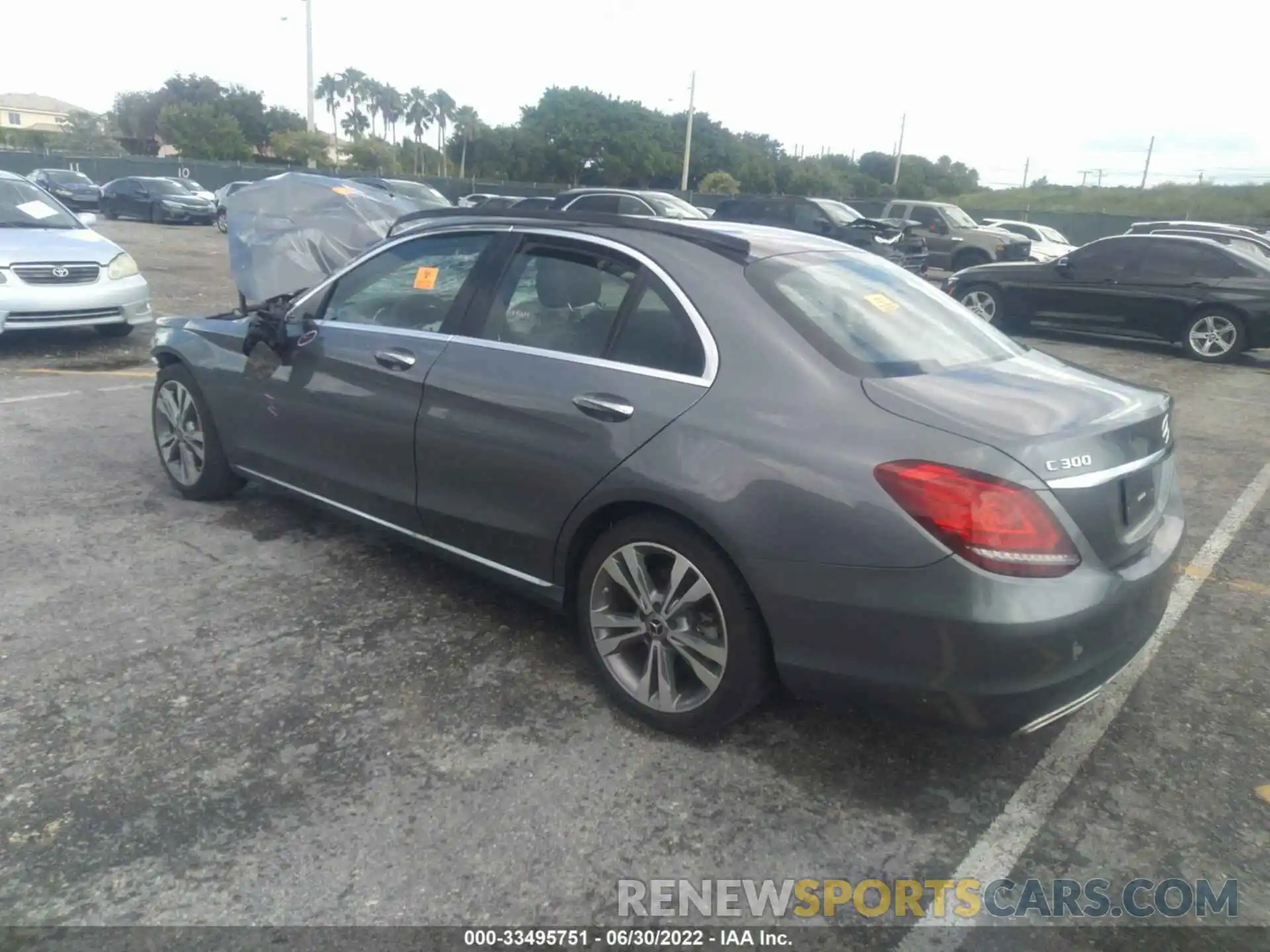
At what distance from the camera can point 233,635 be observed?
3818mm

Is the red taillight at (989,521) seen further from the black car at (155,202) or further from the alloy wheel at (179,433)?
the black car at (155,202)

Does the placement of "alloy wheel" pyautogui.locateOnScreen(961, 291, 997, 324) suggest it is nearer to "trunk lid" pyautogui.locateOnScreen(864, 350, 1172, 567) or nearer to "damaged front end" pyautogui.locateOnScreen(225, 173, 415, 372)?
"damaged front end" pyautogui.locateOnScreen(225, 173, 415, 372)

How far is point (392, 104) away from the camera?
119500mm

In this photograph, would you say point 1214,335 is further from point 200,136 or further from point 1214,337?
point 200,136

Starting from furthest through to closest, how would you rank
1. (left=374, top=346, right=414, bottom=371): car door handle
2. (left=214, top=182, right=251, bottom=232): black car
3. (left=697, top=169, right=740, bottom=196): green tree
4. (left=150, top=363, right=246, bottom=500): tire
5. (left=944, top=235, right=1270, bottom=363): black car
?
(left=697, top=169, right=740, bottom=196): green tree, (left=214, top=182, right=251, bottom=232): black car, (left=944, top=235, right=1270, bottom=363): black car, (left=150, top=363, right=246, bottom=500): tire, (left=374, top=346, right=414, bottom=371): car door handle

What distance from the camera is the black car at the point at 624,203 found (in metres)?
18.0

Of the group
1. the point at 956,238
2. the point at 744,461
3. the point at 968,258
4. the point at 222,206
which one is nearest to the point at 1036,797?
the point at 744,461

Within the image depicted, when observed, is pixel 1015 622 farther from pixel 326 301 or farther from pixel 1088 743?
pixel 326 301

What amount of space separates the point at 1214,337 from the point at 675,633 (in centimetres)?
1153

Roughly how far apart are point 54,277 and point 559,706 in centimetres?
773

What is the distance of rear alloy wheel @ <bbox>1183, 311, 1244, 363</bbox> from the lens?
12.0m

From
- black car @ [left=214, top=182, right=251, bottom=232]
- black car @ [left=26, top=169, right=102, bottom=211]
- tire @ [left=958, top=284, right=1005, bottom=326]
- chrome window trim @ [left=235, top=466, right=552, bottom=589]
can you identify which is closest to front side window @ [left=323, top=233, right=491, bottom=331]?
chrome window trim @ [left=235, top=466, right=552, bottom=589]

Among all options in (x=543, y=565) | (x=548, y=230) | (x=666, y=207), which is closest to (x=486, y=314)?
(x=548, y=230)

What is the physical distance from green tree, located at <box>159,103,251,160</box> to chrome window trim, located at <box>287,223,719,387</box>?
233 feet
